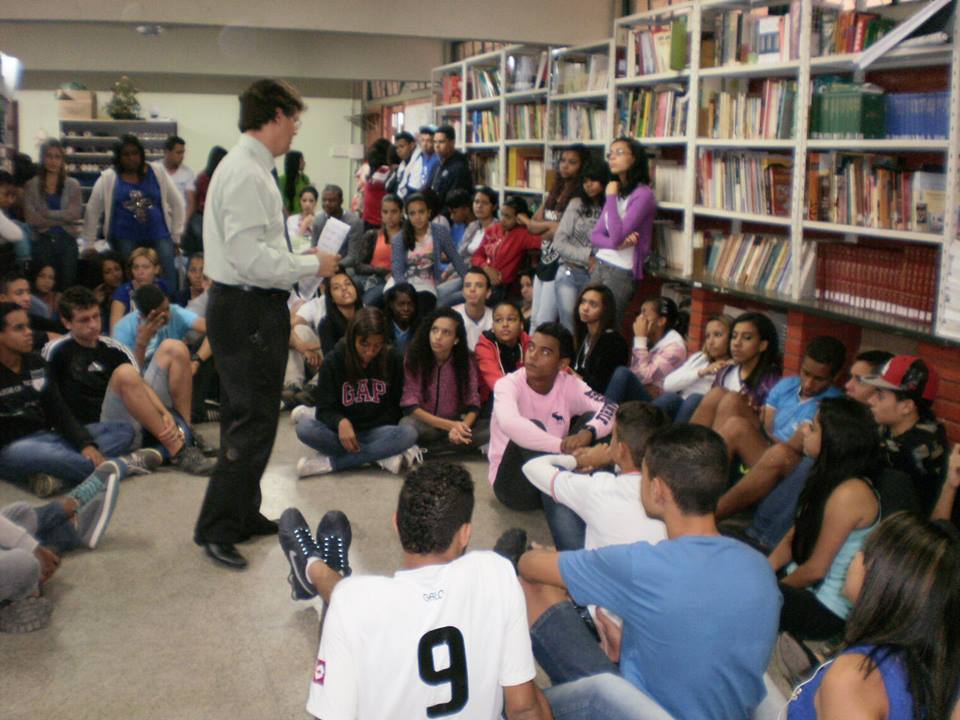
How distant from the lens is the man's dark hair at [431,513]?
1.74m

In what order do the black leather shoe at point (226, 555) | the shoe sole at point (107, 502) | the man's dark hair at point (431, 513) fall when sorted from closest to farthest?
the man's dark hair at point (431, 513), the black leather shoe at point (226, 555), the shoe sole at point (107, 502)

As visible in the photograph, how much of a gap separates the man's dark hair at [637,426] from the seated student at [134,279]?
11.6 feet

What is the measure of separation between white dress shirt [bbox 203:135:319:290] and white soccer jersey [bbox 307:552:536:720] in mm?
1627

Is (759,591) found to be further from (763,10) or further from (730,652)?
(763,10)

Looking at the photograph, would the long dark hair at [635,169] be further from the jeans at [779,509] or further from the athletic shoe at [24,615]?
the athletic shoe at [24,615]

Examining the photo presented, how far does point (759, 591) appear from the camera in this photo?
1785 mm

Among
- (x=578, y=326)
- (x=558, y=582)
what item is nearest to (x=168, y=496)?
(x=578, y=326)

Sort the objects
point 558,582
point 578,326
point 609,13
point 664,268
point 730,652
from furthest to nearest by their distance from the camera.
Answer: point 609,13, point 664,268, point 578,326, point 558,582, point 730,652

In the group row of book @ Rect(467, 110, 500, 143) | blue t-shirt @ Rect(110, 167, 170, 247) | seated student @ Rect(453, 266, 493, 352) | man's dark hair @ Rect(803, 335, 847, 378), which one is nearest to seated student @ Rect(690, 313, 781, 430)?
man's dark hair @ Rect(803, 335, 847, 378)

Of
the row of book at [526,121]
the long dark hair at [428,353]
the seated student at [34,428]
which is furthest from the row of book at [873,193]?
the seated student at [34,428]

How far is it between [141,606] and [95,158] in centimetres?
972

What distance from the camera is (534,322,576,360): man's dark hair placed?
3.91 m

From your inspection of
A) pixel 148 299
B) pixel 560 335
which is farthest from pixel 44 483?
pixel 560 335

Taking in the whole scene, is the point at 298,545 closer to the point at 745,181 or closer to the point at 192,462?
the point at 192,462
